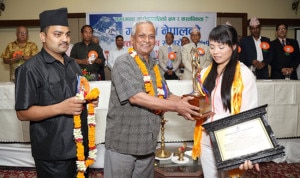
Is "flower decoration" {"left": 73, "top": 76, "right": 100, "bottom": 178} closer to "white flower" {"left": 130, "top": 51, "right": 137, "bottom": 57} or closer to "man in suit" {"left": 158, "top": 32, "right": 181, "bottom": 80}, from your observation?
"white flower" {"left": 130, "top": 51, "right": 137, "bottom": 57}

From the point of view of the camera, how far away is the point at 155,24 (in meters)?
7.66

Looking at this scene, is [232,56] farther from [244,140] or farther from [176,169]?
[176,169]

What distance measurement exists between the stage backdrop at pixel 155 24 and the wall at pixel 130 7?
365 millimetres

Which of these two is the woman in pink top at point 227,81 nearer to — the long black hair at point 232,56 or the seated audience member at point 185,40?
the long black hair at point 232,56

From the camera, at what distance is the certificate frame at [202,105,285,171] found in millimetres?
1606

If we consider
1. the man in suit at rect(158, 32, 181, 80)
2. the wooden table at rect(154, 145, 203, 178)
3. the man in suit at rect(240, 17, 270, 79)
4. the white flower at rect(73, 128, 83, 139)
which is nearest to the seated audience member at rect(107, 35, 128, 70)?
the man in suit at rect(158, 32, 181, 80)

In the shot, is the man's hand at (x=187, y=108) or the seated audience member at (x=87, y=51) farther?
the seated audience member at (x=87, y=51)

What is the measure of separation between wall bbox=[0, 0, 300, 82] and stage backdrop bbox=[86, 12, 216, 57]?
1.20 ft

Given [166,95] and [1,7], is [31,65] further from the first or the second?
[1,7]

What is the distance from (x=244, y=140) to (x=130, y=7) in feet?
22.8

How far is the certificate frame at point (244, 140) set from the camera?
161 centimetres

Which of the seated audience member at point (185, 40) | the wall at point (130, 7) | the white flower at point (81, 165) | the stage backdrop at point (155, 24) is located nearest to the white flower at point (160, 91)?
the white flower at point (81, 165)

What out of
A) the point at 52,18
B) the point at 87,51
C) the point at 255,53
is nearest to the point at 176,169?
the point at 52,18

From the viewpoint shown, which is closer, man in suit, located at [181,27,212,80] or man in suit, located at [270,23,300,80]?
man in suit, located at [270,23,300,80]
